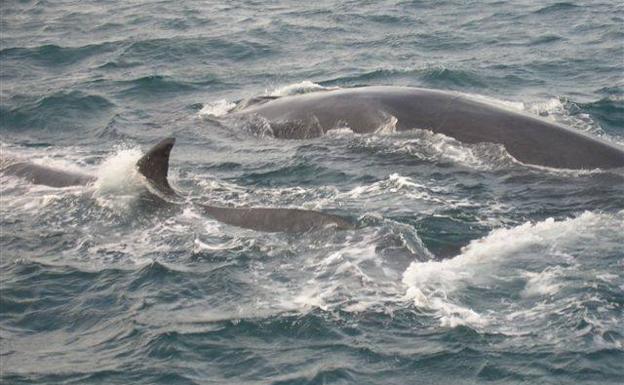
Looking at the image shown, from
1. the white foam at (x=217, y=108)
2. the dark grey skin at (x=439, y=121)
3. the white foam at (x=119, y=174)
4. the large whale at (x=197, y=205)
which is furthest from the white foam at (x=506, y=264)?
the white foam at (x=217, y=108)

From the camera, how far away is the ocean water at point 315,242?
10.0 metres

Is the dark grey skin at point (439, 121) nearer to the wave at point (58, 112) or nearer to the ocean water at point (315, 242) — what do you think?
→ the ocean water at point (315, 242)

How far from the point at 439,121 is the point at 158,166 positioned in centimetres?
427

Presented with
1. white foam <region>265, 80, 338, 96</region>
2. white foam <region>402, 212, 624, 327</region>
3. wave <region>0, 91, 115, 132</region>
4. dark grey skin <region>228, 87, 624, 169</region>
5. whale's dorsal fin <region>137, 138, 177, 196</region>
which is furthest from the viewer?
white foam <region>265, 80, 338, 96</region>

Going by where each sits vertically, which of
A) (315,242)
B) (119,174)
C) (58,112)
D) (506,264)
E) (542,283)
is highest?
(542,283)

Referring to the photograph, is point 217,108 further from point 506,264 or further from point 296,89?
point 506,264

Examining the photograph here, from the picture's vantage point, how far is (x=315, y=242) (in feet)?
41.0

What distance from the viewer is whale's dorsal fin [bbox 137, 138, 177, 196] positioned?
1405cm

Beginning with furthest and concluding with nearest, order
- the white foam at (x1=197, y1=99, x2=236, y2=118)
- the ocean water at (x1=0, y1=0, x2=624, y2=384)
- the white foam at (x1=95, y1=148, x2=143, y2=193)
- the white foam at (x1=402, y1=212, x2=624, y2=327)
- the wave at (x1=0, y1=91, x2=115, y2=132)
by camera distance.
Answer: the wave at (x1=0, y1=91, x2=115, y2=132)
the white foam at (x1=197, y1=99, x2=236, y2=118)
the white foam at (x1=95, y1=148, x2=143, y2=193)
the white foam at (x1=402, y1=212, x2=624, y2=327)
the ocean water at (x1=0, y1=0, x2=624, y2=384)

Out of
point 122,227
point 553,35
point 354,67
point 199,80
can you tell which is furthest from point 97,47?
point 122,227

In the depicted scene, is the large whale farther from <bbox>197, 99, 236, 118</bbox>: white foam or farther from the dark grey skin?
<bbox>197, 99, 236, 118</bbox>: white foam

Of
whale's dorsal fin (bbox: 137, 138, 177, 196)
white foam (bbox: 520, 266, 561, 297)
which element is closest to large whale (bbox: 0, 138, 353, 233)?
whale's dorsal fin (bbox: 137, 138, 177, 196)

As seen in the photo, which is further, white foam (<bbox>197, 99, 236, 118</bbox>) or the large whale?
white foam (<bbox>197, 99, 236, 118</bbox>)

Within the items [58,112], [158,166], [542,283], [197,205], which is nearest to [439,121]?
[197,205]
